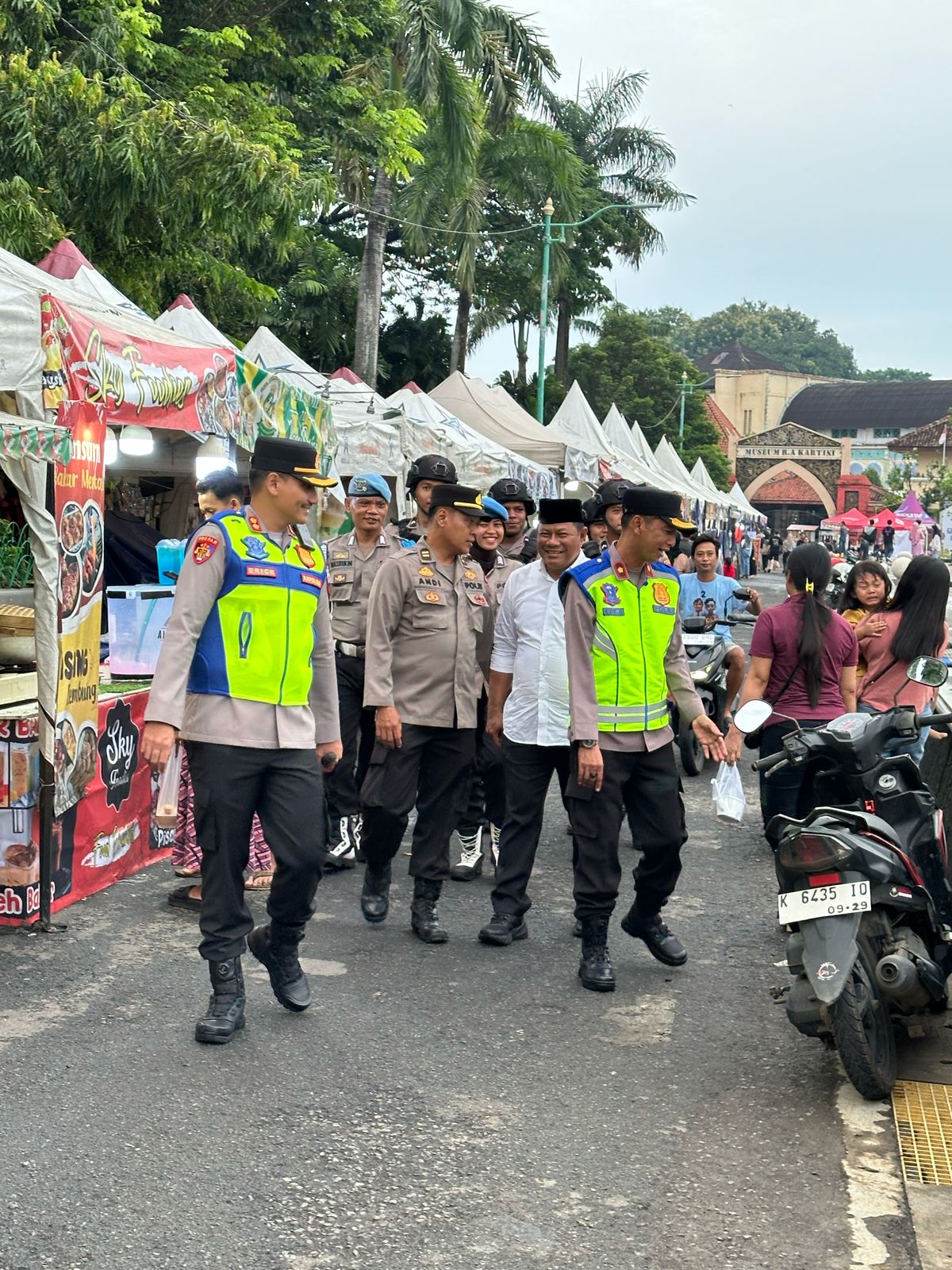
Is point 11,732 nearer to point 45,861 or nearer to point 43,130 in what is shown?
point 45,861

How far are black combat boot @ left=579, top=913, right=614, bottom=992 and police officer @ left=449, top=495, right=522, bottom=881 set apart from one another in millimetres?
1573

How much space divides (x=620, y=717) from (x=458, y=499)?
47.2 inches

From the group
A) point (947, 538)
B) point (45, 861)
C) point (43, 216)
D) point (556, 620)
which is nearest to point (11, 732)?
point (45, 861)

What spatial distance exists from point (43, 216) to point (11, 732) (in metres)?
8.40

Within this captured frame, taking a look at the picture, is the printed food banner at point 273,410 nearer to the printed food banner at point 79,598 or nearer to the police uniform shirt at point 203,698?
the printed food banner at point 79,598

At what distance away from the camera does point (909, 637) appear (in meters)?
6.54

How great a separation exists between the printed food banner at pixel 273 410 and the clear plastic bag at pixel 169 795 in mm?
2020

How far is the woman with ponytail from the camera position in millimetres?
6656

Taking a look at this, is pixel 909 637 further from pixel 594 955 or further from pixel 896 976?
pixel 896 976

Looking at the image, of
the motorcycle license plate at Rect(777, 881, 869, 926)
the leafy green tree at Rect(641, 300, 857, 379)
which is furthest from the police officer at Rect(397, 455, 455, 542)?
the leafy green tree at Rect(641, 300, 857, 379)

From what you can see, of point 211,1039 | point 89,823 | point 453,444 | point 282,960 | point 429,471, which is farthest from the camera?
point 453,444

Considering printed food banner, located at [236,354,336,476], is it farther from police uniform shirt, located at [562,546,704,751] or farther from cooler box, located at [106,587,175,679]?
police uniform shirt, located at [562,546,704,751]

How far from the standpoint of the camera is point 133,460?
404 inches

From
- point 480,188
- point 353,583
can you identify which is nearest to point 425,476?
point 353,583
